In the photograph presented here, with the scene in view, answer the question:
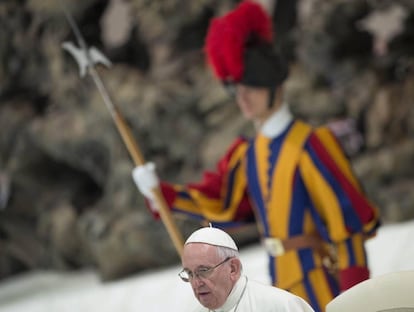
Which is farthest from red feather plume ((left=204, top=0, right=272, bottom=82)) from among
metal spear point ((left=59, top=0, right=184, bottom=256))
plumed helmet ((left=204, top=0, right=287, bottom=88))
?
metal spear point ((left=59, top=0, right=184, bottom=256))

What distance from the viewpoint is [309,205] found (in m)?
2.57

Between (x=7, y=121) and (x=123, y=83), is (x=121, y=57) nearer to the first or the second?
(x=123, y=83)

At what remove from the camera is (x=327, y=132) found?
2.62 metres

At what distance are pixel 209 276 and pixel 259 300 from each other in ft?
0.32

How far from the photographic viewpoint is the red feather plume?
8.62 feet

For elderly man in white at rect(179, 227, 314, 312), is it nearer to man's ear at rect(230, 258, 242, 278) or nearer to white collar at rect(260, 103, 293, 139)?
man's ear at rect(230, 258, 242, 278)

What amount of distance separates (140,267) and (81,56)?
7.14 ft

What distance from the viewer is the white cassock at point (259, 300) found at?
1708 millimetres

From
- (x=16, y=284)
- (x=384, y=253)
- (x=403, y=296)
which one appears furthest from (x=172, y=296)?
(x=403, y=296)

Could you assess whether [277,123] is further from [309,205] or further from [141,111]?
[141,111]

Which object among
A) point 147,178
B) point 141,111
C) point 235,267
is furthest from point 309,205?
point 141,111

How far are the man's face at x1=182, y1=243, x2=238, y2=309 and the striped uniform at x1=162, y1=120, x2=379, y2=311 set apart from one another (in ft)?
2.47

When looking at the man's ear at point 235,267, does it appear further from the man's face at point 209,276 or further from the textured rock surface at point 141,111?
the textured rock surface at point 141,111

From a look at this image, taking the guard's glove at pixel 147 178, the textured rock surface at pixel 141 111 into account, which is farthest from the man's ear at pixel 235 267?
the textured rock surface at pixel 141 111
